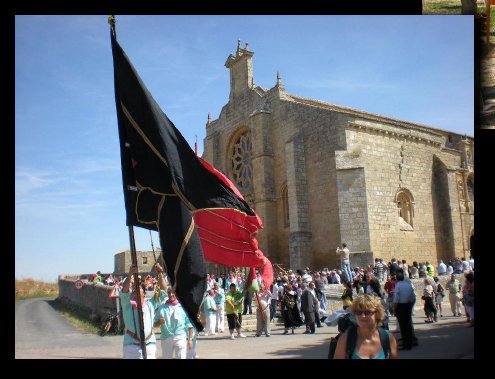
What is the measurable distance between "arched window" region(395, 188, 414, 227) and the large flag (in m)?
17.7

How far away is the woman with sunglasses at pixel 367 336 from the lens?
12.2 feet

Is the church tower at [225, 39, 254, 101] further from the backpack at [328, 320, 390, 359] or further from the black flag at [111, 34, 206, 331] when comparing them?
the backpack at [328, 320, 390, 359]

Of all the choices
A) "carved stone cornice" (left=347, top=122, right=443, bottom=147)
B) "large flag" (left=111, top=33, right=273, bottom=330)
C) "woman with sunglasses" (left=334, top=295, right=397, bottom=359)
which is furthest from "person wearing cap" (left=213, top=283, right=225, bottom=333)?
"carved stone cornice" (left=347, top=122, right=443, bottom=147)

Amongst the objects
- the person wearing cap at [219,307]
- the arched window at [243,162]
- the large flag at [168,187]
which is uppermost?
the arched window at [243,162]

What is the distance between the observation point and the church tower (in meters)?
25.2

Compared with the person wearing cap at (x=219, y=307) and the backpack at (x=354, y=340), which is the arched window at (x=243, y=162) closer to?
the person wearing cap at (x=219, y=307)

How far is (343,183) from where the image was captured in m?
19.6

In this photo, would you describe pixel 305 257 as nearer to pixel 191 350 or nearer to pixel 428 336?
pixel 428 336

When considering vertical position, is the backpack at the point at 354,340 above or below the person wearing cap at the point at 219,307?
above

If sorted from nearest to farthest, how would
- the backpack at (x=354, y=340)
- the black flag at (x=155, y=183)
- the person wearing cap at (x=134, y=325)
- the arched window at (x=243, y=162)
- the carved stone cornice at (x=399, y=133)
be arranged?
1. the backpack at (x=354, y=340)
2. the black flag at (x=155, y=183)
3. the person wearing cap at (x=134, y=325)
4. the carved stone cornice at (x=399, y=133)
5. the arched window at (x=243, y=162)

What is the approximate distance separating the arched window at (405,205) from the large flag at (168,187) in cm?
1767

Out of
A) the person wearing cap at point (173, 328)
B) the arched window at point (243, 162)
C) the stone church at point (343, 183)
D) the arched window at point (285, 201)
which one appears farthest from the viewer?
the arched window at point (243, 162)

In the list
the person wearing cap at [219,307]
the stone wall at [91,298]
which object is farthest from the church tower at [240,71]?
the person wearing cap at [219,307]
